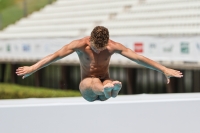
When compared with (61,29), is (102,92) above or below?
below

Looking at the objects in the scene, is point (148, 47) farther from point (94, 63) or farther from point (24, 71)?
point (24, 71)

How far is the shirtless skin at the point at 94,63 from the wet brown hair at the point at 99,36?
0.05 m

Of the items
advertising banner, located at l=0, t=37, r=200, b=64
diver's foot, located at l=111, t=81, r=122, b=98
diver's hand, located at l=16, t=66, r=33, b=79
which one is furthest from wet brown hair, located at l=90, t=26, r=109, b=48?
advertising banner, located at l=0, t=37, r=200, b=64

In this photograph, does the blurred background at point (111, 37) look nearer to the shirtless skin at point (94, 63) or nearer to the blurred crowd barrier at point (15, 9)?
the blurred crowd barrier at point (15, 9)

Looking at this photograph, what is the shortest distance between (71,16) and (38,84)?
56.8 inches

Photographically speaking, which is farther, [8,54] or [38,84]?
[38,84]

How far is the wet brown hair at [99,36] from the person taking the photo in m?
1.93

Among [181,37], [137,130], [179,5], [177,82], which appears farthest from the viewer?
[179,5]

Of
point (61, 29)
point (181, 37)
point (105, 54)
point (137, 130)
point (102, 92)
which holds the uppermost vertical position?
point (61, 29)

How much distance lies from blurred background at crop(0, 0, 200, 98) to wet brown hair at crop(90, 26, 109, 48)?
3347 millimetres

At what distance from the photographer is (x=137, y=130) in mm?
2289

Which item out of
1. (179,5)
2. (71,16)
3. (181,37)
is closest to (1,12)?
(71,16)

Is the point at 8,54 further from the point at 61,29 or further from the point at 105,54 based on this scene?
the point at 105,54

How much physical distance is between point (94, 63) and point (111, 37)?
4.09 m
